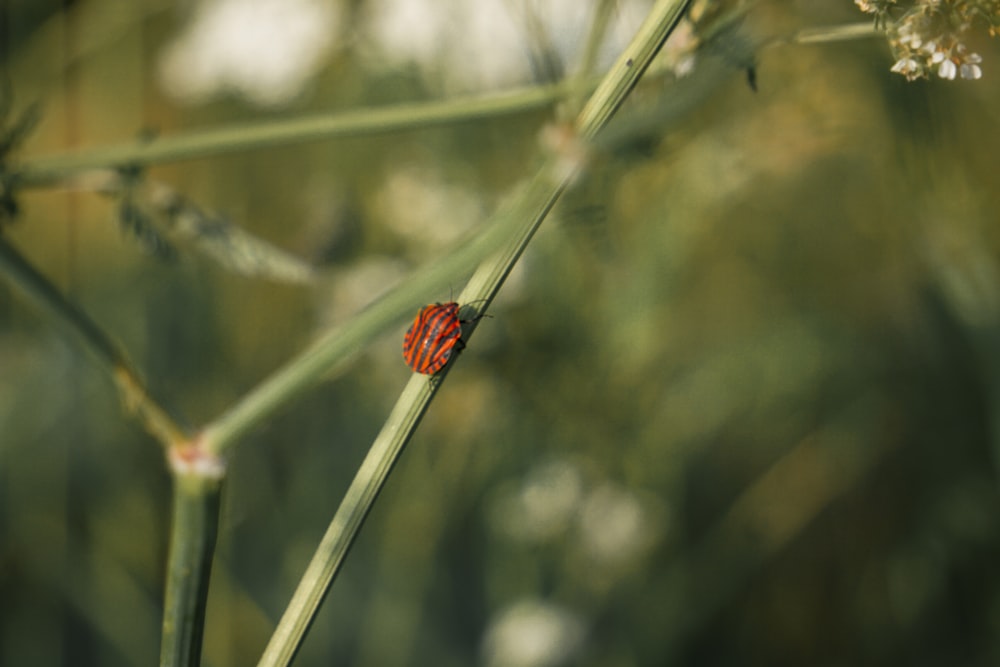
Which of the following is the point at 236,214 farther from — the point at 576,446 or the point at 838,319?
the point at 838,319

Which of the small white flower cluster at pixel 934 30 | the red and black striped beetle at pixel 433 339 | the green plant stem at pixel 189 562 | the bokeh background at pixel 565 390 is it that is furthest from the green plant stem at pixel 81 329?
the bokeh background at pixel 565 390

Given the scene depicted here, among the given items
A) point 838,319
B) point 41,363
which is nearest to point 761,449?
point 838,319

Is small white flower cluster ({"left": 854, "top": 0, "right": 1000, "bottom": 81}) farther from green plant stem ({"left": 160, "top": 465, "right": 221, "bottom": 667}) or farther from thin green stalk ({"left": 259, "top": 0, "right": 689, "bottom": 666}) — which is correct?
→ green plant stem ({"left": 160, "top": 465, "right": 221, "bottom": 667})

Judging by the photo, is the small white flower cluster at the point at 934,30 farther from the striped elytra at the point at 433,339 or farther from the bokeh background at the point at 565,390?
the bokeh background at the point at 565,390

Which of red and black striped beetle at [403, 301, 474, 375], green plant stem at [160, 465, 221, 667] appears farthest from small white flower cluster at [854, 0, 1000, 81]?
green plant stem at [160, 465, 221, 667]

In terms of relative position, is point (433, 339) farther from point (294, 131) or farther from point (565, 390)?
point (565, 390)

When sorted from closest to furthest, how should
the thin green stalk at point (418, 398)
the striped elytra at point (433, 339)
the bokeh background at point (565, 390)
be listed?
the thin green stalk at point (418, 398) → the striped elytra at point (433, 339) → the bokeh background at point (565, 390)
